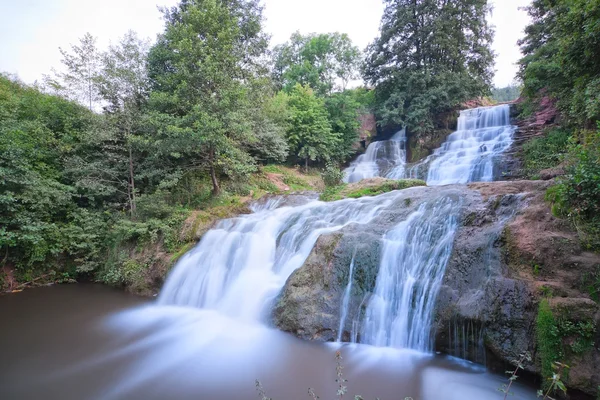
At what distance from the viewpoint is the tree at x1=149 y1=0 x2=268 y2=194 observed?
33.4ft

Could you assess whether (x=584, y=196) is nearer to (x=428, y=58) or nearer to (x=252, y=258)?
(x=252, y=258)

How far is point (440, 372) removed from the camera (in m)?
4.17

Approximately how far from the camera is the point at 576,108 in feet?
22.1

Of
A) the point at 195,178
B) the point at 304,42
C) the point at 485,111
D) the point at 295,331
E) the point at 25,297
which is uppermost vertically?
the point at 304,42

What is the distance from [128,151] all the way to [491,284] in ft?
40.0

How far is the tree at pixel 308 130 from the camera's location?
16.9 m

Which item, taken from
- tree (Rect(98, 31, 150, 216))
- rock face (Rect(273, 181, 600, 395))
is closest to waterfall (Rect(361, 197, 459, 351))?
rock face (Rect(273, 181, 600, 395))

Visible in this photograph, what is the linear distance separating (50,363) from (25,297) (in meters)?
4.85

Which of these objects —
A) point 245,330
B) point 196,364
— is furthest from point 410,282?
point 196,364

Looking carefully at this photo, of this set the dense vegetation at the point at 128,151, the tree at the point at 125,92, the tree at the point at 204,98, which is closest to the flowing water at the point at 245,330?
the dense vegetation at the point at 128,151

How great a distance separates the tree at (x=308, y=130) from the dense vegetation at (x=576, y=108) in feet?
30.7

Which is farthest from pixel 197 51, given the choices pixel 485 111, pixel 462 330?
pixel 485 111

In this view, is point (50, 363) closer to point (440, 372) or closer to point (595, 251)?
point (440, 372)

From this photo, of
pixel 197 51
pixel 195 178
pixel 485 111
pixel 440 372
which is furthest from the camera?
pixel 485 111
